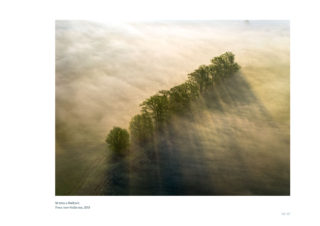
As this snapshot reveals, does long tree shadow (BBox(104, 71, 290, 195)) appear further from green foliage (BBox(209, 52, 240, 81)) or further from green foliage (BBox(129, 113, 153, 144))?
green foliage (BBox(209, 52, 240, 81))

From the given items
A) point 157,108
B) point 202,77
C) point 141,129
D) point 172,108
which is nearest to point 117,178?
point 141,129

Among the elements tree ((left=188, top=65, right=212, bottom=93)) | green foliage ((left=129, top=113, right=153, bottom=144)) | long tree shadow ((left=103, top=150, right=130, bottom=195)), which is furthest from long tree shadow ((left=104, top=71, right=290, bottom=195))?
tree ((left=188, top=65, right=212, bottom=93))

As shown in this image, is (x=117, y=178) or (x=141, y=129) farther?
(x=141, y=129)

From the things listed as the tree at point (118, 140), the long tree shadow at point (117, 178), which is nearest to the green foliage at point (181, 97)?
the tree at point (118, 140)

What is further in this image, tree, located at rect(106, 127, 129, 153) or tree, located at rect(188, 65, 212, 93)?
tree, located at rect(188, 65, 212, 93)

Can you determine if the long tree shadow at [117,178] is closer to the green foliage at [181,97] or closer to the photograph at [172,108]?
the photograph at [172,108]

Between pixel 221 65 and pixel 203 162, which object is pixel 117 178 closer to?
pixel 203 162

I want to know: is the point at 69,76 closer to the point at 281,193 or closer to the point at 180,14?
the point at 180,14
